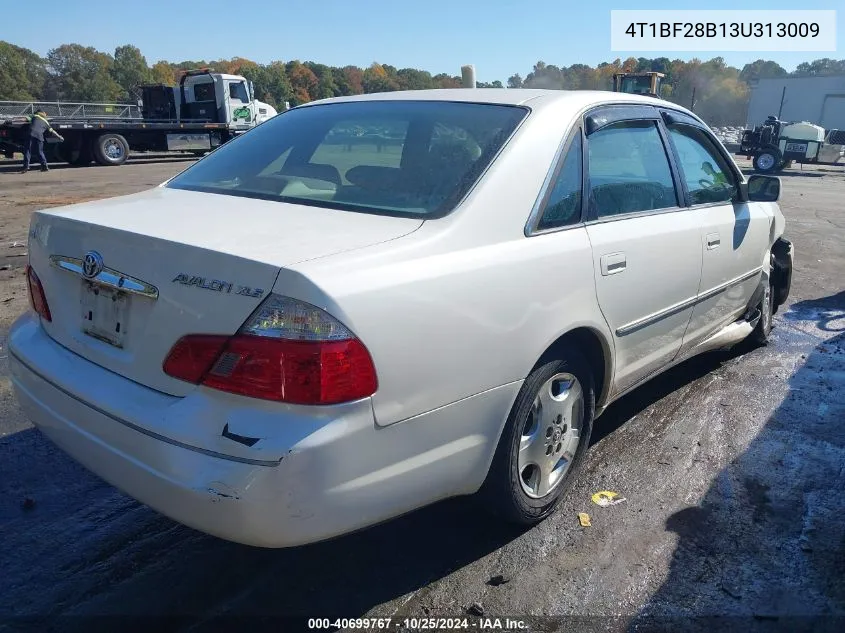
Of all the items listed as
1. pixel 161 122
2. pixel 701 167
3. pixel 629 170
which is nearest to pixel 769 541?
pixel 629 170

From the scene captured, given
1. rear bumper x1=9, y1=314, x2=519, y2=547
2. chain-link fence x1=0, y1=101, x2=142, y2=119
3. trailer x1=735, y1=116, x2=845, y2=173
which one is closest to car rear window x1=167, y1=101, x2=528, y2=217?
rear bumper x1=9, y1=314, x2=519, y2=547

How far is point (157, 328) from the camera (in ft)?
6.71

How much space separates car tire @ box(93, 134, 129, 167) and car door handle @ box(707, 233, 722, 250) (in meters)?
21.9

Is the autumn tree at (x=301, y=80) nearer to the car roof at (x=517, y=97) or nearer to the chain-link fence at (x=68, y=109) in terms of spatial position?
the chain-link fence at (x=68, y=109)

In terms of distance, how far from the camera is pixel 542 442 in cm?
274

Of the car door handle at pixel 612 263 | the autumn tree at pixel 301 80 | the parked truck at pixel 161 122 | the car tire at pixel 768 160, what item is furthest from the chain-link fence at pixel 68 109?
the autumn tree at pixel 301 80

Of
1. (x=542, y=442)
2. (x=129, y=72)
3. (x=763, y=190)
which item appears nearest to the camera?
(x=542, y=442)

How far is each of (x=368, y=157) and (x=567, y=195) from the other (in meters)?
0.85

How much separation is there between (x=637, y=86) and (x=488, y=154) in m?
29.0

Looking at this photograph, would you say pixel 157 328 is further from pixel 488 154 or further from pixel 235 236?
pixel 488 154

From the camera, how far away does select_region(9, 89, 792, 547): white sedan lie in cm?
186

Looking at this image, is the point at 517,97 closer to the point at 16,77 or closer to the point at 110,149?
the point at 110,149

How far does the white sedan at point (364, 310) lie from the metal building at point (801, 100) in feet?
172

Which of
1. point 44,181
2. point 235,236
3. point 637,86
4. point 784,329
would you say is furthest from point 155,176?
point 637,86
